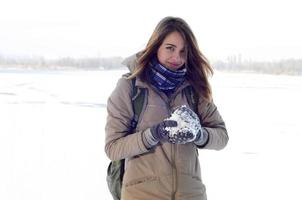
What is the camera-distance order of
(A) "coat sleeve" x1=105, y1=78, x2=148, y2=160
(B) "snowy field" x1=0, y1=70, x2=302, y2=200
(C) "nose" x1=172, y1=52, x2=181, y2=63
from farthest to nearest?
(B) "snowy field" x1=0, y1=70, x2=302, y2=200, (C) "nose" x1=172, y1=52, x2=181, y2=63, (A) "coat sleeve" x1=105, y1=78, x2=148, y2=160

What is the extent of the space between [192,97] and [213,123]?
18cm

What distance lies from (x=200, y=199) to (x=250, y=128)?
404 inches

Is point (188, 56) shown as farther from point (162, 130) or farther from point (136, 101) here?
point (162, 130)

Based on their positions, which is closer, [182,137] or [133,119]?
[182,137]

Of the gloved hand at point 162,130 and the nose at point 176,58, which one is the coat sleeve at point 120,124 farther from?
the nose at point 176,58

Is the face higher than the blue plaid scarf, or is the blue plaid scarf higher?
the face

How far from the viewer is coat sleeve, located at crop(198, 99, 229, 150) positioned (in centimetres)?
216

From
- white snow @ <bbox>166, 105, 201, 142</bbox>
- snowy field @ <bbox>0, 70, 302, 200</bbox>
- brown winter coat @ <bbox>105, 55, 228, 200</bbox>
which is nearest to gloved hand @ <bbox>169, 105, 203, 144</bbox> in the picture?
white snow @ <bbox>166, 105, 201, 142</bbox>

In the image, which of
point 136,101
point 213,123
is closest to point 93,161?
point 213,123

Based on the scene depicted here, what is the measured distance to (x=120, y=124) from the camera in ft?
6.73

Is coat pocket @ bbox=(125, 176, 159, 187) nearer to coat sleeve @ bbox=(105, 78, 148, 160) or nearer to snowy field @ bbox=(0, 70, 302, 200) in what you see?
coat sleeve @ bbox=(105, 78, 148, 160)

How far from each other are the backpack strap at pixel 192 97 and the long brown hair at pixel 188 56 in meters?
0.02

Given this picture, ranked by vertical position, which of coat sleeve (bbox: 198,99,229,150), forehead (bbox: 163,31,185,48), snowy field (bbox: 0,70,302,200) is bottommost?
snowy field (bbox: 0,70,302,200)

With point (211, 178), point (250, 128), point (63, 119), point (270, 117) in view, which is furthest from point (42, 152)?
point (270, 117)
